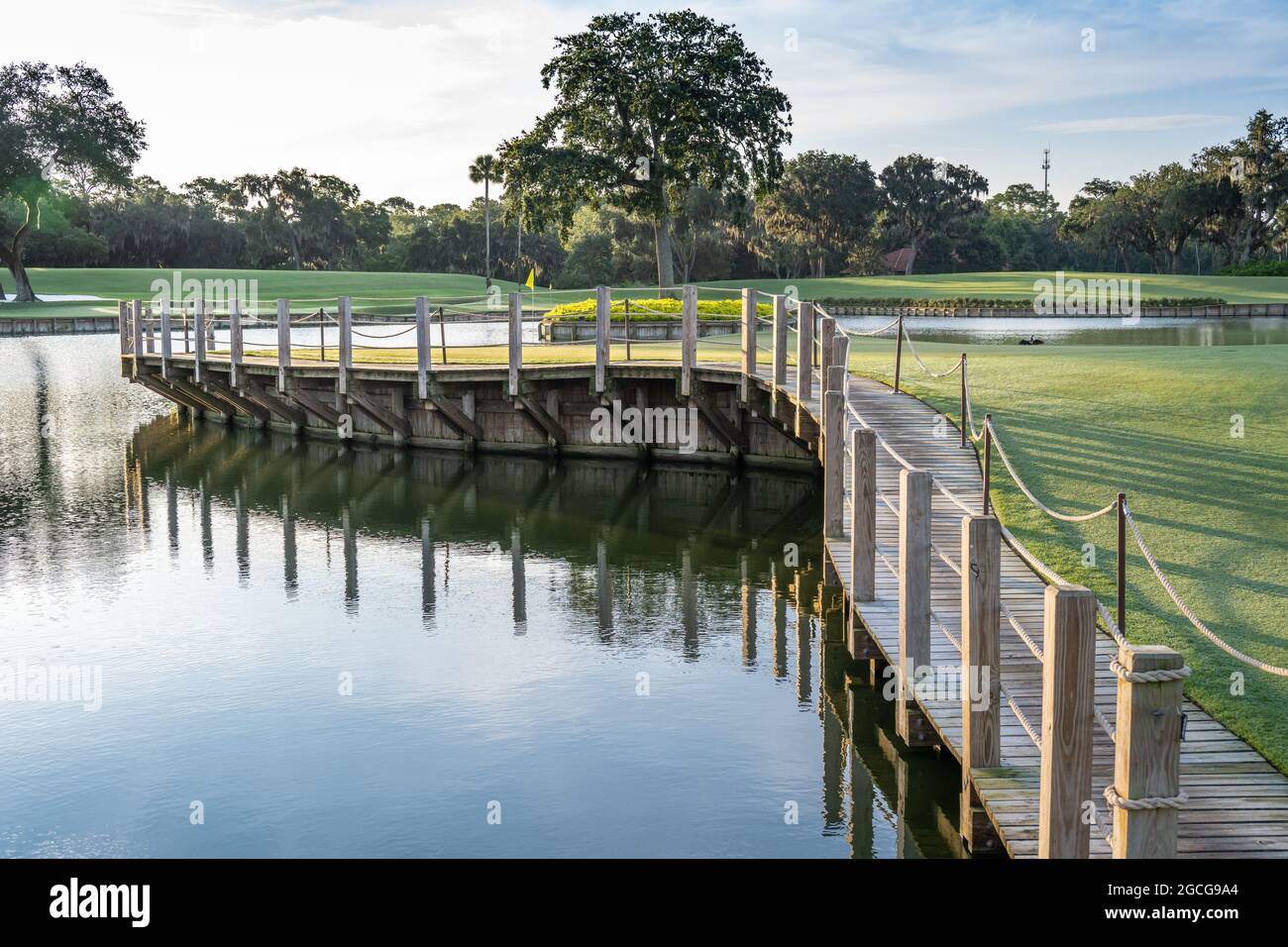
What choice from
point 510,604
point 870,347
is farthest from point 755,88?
point 510,604

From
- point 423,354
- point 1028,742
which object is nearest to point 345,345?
point 423,354

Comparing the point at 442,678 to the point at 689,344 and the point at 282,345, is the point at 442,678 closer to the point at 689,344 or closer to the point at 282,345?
the point at 689,344

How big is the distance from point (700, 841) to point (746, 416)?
651 inches

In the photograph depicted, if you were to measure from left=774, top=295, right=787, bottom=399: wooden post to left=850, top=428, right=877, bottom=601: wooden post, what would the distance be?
8914 mm

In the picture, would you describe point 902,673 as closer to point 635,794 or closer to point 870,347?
point 635,794

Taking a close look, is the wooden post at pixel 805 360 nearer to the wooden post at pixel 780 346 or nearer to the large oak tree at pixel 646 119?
the wooden post at pixel 780 346

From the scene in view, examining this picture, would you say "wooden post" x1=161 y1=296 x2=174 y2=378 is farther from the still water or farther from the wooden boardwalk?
the wooden boardwalk

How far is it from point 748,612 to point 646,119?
37.4m

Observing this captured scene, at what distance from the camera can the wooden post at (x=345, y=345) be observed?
27391mm

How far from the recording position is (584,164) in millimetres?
51062
